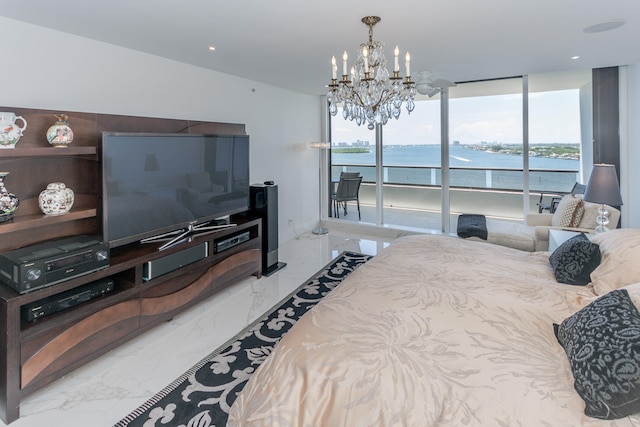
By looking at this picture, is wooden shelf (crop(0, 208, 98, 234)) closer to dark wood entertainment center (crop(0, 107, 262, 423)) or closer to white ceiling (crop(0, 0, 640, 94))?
dark wood entertainment center (crop(0, 107, 262, 423))

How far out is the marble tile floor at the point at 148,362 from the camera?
1994 mm

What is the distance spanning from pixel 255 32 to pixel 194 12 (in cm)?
53

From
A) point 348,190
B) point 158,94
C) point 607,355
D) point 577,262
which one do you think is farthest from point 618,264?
point 348,190

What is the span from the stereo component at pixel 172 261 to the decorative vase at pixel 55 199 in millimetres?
664

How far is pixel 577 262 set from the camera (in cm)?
216

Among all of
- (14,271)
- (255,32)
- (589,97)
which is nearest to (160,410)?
(14,271)

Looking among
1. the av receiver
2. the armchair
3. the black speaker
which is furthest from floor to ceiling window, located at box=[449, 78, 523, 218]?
the av receiver

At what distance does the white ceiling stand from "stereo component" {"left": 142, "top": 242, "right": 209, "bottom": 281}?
1.76m

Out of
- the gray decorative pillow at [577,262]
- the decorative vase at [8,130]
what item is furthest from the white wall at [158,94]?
the gray decorative pillow at [577,262]

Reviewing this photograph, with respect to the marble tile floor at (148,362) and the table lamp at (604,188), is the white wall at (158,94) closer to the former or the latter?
the marble tile floor at (148,362)

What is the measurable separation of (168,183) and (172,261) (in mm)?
685

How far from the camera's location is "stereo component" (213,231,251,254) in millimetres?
3350

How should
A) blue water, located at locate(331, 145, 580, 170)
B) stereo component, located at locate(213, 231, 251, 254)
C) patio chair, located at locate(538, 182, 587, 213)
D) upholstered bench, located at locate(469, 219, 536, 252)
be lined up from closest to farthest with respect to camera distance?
stereo component, located at locate(213, 231, 251, 254) < upholstered bench, located at locate(469, 219, 536, 252) < patio chair, located at locate(538, 182, 587, 213) < blue water, located at locate(331, 145, 580, 170)

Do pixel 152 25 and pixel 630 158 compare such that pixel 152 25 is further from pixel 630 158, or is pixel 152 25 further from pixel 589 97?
pixel 630 158
